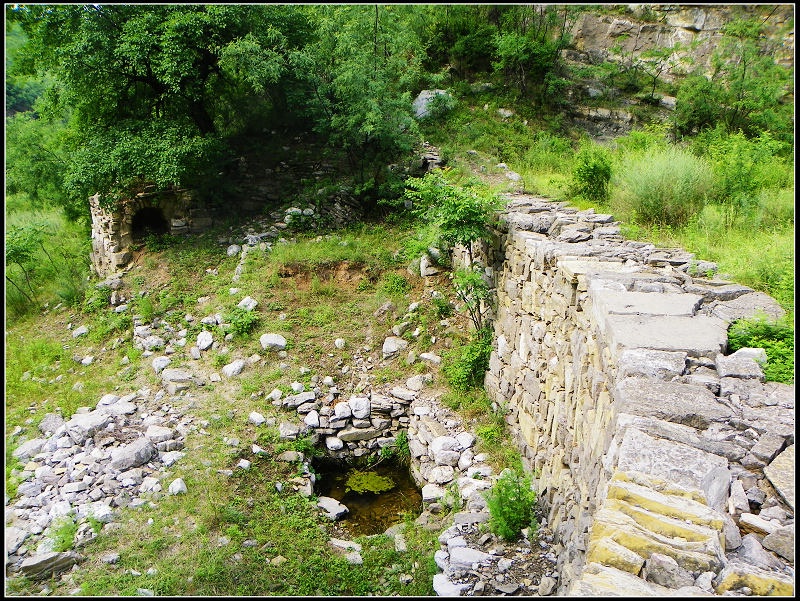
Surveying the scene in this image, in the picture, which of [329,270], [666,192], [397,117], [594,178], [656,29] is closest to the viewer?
[666,192]

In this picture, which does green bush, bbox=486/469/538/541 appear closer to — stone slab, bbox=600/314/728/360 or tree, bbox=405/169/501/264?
stone slab, bbox=600/314/728/360

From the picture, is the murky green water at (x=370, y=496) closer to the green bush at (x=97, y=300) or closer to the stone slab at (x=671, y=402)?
the stone slab at (x=671, y=402)

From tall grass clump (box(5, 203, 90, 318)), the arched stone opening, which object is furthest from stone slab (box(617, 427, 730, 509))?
tall grass clump (box(5, 203, 90, 318))

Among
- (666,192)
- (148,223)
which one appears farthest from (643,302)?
(148,223)

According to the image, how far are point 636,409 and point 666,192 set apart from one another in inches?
180

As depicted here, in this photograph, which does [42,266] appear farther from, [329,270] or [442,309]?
[442,309]

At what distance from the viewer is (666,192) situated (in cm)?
625

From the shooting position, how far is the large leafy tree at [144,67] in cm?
823

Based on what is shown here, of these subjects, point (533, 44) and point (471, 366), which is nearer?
point (471, 366)

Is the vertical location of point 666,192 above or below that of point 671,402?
above

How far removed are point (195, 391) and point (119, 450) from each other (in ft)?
4.43

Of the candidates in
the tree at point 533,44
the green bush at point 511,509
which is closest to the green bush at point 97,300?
the green bush at point 511,509

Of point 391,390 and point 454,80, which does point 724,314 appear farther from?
point 454,80

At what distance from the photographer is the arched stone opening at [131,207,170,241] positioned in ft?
33.5
